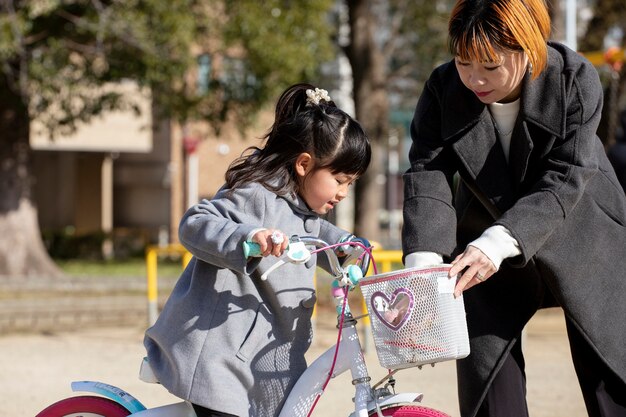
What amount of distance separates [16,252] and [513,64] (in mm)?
14323

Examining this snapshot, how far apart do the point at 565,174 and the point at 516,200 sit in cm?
18

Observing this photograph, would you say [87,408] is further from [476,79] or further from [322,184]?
[476,79]

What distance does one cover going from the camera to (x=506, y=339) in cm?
298

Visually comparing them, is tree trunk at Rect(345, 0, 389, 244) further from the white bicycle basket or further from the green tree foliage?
the white bicycle basket

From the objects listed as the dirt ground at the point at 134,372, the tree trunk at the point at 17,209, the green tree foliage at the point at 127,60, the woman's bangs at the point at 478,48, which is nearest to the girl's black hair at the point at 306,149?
the woman's bangs at the point at 478,48

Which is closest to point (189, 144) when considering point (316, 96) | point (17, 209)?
point (17, 209)

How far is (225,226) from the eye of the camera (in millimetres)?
2777

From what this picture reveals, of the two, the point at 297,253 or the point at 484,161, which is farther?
the point at 484,161

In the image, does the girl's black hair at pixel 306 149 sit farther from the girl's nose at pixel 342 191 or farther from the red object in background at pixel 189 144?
the red object in background at pixel 189 144

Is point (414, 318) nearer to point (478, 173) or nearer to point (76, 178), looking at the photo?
point (478, 173)

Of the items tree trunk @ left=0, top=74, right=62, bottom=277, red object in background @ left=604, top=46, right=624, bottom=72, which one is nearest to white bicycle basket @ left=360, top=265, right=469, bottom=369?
red object in background @ left=604, top=46, right=624, bottom=72

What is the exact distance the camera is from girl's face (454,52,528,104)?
8.68 feet

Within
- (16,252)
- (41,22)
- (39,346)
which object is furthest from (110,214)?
(39,346)

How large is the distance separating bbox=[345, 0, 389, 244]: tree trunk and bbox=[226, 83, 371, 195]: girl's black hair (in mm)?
12072
